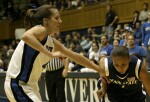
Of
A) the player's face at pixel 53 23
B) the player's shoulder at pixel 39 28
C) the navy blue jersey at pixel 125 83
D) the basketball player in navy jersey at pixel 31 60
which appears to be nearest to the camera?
the player's shoulder at pixel 39 28

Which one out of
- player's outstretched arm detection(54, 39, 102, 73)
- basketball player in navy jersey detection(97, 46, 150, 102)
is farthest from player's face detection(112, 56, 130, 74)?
player's outstretched arm detection(54, 39, 102, 73)

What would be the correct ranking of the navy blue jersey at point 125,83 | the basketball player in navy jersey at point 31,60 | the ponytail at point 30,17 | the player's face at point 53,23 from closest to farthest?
the basketball player in navy jersey at point 31,60 → the player's face at point 53,23 → the ponytail at point 30,17 → the navy blue jersey at point 125,83

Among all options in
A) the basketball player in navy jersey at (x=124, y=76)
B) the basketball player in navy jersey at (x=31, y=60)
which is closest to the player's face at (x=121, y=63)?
the basketball player in navy jersey at (x=124, y=76)

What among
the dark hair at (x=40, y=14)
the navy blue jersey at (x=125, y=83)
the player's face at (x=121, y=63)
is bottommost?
the navy blue jersey at (x=125, y=83)

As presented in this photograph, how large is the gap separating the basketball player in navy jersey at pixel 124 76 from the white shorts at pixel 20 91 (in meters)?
0.96

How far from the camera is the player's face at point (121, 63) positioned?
13.4 feet

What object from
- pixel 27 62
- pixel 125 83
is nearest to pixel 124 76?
pixel 125 83

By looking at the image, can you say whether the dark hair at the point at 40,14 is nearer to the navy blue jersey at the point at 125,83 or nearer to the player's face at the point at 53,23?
the player's face at the point at 53,23

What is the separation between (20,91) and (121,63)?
3.66 feet

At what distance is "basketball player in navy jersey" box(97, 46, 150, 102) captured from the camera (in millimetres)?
4156

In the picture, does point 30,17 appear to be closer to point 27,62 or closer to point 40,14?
point 40,14

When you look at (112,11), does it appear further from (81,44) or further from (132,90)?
(132,90)

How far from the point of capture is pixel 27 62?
3799 millimetres

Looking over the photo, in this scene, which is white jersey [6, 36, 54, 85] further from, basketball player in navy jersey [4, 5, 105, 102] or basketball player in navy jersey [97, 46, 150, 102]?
basketball player in navy jersey [97, 46, 150, 102]
